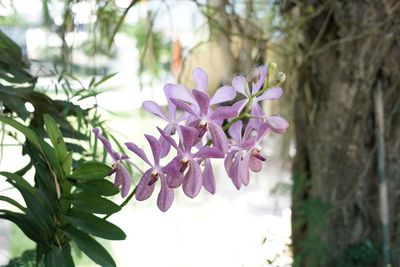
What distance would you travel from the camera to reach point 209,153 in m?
0.49

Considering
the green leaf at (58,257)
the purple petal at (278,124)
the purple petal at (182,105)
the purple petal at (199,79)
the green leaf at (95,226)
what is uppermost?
the purple petal at (199,79)

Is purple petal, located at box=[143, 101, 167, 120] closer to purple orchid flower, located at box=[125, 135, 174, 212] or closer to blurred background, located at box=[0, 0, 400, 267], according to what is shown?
purple orchid flower, located at box=[125, 135, 174, 212]

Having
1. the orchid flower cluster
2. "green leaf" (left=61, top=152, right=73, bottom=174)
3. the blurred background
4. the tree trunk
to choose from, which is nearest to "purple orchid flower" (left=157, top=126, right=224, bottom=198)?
the orchid flower cluster

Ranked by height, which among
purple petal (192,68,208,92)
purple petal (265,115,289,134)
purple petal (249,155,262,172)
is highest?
purple petal (192,68,208,92)

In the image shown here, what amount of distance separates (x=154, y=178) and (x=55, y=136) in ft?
0.33

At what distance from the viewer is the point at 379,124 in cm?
128

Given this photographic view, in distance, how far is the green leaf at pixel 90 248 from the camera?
562mm

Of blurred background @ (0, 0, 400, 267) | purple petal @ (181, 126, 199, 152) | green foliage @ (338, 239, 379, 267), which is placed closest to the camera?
purple petal @ (181, 126, 199, 152)

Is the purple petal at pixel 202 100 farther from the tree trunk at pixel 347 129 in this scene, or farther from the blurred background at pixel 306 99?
the tree trunk at pixel 347 129

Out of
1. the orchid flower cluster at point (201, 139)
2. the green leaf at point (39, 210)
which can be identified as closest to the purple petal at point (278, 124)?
the orchid flower cluster at point (201, 139)

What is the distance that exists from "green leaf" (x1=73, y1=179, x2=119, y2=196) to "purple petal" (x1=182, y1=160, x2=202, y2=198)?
3.2 inches

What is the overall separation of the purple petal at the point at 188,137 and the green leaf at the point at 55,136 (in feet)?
0.41

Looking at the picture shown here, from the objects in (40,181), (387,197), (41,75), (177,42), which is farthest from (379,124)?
(40,181)

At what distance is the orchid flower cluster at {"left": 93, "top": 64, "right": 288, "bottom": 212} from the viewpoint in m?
0.49
